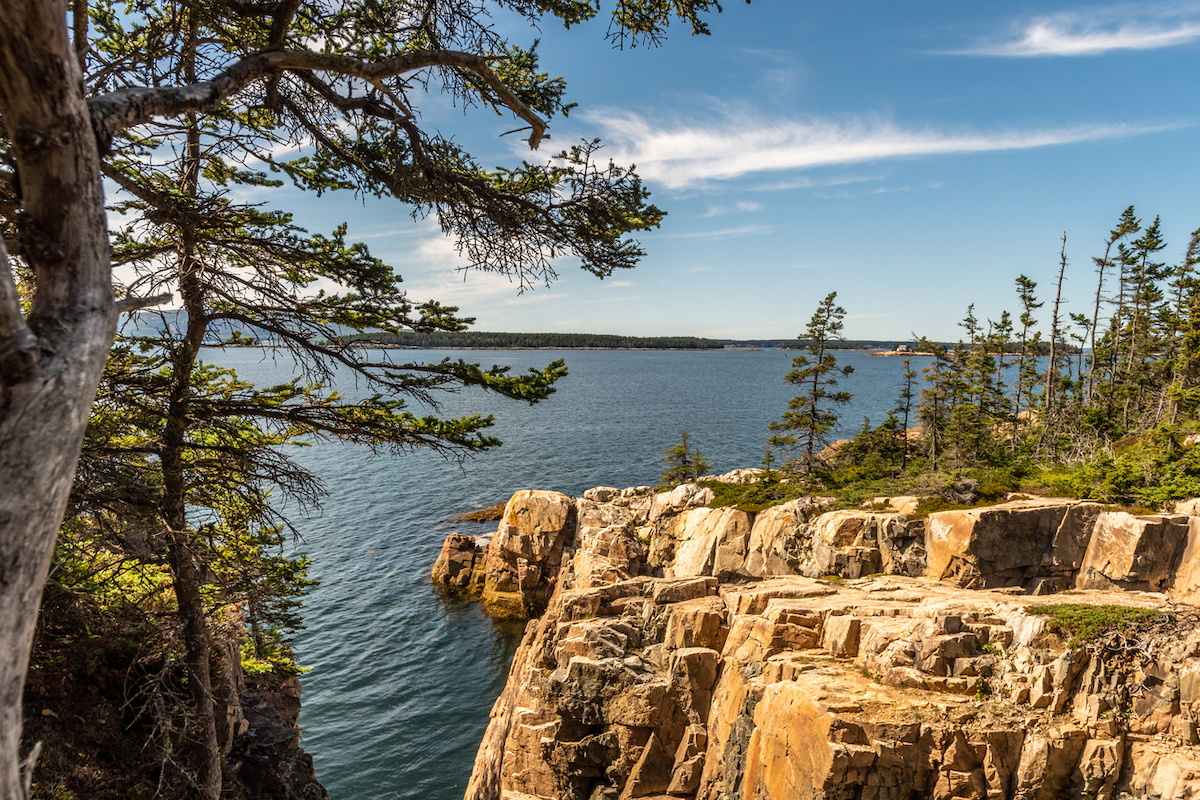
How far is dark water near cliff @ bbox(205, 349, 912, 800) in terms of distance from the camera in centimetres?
1928

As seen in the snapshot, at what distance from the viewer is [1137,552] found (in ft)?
46.4

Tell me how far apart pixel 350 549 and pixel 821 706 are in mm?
32427

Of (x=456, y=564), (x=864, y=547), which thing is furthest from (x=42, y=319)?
(x=456, y=564)

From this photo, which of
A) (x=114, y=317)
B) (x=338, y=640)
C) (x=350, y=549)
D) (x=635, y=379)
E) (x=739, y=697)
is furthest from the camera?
(x=635, y=379)

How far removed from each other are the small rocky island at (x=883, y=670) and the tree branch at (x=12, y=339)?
32.8 ft

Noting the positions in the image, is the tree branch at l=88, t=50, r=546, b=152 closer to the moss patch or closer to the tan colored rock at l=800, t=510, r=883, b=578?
the moss patch

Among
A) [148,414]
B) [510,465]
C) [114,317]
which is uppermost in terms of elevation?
[114,317]

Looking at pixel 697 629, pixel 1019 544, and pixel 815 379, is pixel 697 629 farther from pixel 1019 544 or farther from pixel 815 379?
pixel 815 379

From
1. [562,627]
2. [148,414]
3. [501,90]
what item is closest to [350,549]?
[562,627]

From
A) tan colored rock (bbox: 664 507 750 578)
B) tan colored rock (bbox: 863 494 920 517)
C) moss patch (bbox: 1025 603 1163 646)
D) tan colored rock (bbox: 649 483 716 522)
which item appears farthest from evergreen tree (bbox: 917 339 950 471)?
moss patch (bbox: 1025 603 1163 646)

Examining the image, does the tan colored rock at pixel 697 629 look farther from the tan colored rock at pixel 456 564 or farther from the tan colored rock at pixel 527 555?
the tan colored rock at pixel 456 564

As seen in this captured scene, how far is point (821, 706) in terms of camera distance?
28.7 feet

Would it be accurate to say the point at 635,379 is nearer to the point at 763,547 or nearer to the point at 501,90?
the point at 763,547

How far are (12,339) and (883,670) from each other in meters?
11.4
